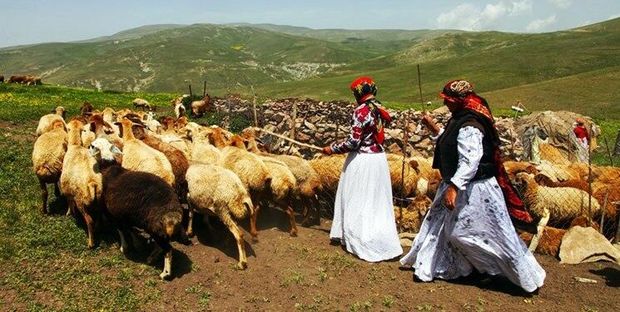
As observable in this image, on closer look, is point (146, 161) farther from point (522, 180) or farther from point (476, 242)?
point (522, 180)

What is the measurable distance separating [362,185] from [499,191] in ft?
7.30

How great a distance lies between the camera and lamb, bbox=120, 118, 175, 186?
26.7 feet

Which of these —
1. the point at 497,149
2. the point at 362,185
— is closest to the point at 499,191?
the point at 497,149

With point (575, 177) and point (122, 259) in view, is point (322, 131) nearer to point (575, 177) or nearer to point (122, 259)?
point (575, 177)

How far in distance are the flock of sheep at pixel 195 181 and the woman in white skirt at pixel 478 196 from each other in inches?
94.0

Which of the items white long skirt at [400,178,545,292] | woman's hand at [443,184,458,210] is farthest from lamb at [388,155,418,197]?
woman's hand at [443,184,458,210]

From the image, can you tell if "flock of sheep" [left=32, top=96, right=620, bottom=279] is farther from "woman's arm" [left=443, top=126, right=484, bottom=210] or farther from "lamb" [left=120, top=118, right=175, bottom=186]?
"woman's arm" [left=443, top=126, right=484, bottom=210]

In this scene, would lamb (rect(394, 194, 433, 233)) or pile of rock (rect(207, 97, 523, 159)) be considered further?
pile of rock (rect(207, 97, 523, 159))

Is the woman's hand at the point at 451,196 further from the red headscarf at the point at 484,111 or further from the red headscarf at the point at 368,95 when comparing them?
the red headscarf at the point at 368,95

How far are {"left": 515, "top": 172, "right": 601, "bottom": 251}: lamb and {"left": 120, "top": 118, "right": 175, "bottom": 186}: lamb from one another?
7.17m

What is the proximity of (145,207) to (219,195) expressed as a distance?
4.12 feet

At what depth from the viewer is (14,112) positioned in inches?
706

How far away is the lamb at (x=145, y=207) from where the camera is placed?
20.9ft

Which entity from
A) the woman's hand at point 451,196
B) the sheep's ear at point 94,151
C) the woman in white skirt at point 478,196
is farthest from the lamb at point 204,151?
the woman's hand at point 451,196
